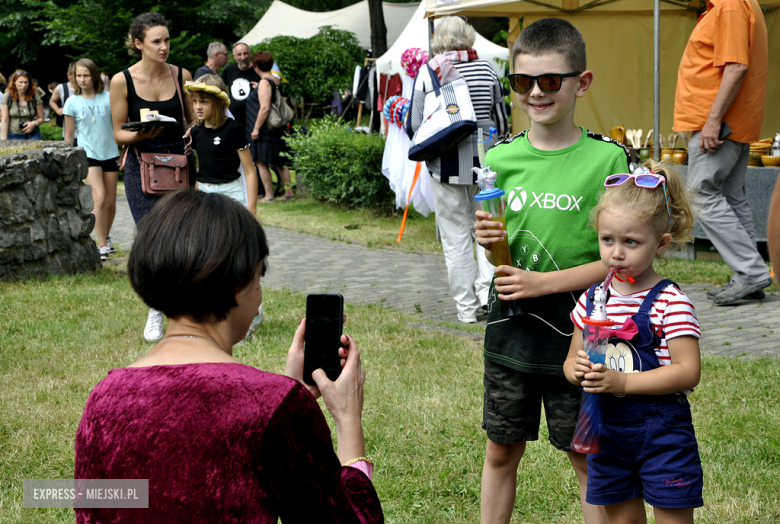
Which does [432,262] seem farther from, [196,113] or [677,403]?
[677,403]

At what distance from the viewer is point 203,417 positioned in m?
1.48

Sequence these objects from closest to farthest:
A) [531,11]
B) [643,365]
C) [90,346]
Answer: [643,365], [90,346], [531,11]

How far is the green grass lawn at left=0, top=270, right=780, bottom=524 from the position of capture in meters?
3.35

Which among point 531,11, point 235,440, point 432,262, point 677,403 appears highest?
point 531,11

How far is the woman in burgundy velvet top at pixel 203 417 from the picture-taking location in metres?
1.48

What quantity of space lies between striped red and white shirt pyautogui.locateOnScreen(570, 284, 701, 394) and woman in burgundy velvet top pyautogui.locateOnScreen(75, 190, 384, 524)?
996mm

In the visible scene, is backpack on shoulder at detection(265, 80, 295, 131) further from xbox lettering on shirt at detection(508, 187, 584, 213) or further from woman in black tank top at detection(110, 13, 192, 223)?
xbox lettering on shirt at detection(508, 187, 584, 213)

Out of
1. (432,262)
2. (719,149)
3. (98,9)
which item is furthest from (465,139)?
(98,9)

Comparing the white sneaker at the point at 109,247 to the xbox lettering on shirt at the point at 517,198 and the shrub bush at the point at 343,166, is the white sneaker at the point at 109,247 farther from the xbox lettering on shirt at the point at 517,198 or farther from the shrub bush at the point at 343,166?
the xbox lettering on shirt at the point at 517,198

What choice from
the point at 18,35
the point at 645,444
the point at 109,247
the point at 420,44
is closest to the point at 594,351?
the point at 645,444

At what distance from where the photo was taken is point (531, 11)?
406 inches

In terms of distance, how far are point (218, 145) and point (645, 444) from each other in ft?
13.4

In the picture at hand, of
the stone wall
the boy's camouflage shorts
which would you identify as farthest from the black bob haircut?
the stone wall

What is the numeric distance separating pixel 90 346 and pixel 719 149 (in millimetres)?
4837
